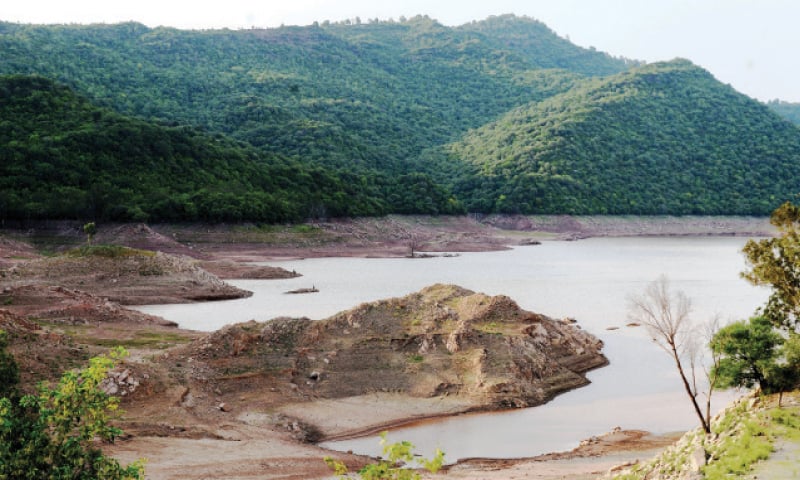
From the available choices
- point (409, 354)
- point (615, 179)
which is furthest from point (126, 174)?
point (615, 179)

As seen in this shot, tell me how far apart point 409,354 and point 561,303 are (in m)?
33.1

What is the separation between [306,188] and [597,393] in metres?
97.1

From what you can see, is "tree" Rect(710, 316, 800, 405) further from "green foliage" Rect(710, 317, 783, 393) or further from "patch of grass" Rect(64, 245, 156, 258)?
"patch of grass" Rect(64, 245, 156, 258)

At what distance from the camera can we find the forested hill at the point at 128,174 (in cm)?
9356

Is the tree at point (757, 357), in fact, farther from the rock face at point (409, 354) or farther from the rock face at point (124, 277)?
the rock face at point (124, 277)

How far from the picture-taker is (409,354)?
113 ft

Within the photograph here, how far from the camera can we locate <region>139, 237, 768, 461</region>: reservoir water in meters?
27.9

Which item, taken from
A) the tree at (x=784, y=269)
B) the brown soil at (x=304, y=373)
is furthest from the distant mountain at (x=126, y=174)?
the tree at (x=784, y=269)

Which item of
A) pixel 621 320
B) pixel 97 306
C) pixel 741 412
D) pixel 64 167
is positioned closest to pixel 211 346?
pixel 97 306

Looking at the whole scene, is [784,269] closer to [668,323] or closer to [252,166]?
[668,323]

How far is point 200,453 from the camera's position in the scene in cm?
2244

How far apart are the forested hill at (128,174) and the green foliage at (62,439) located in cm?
8355

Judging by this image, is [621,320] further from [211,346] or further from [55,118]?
[55,118]

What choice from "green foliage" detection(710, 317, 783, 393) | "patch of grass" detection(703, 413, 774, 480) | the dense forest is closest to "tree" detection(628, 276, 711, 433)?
"green foliage" detection(710, 317, 783, 393)
